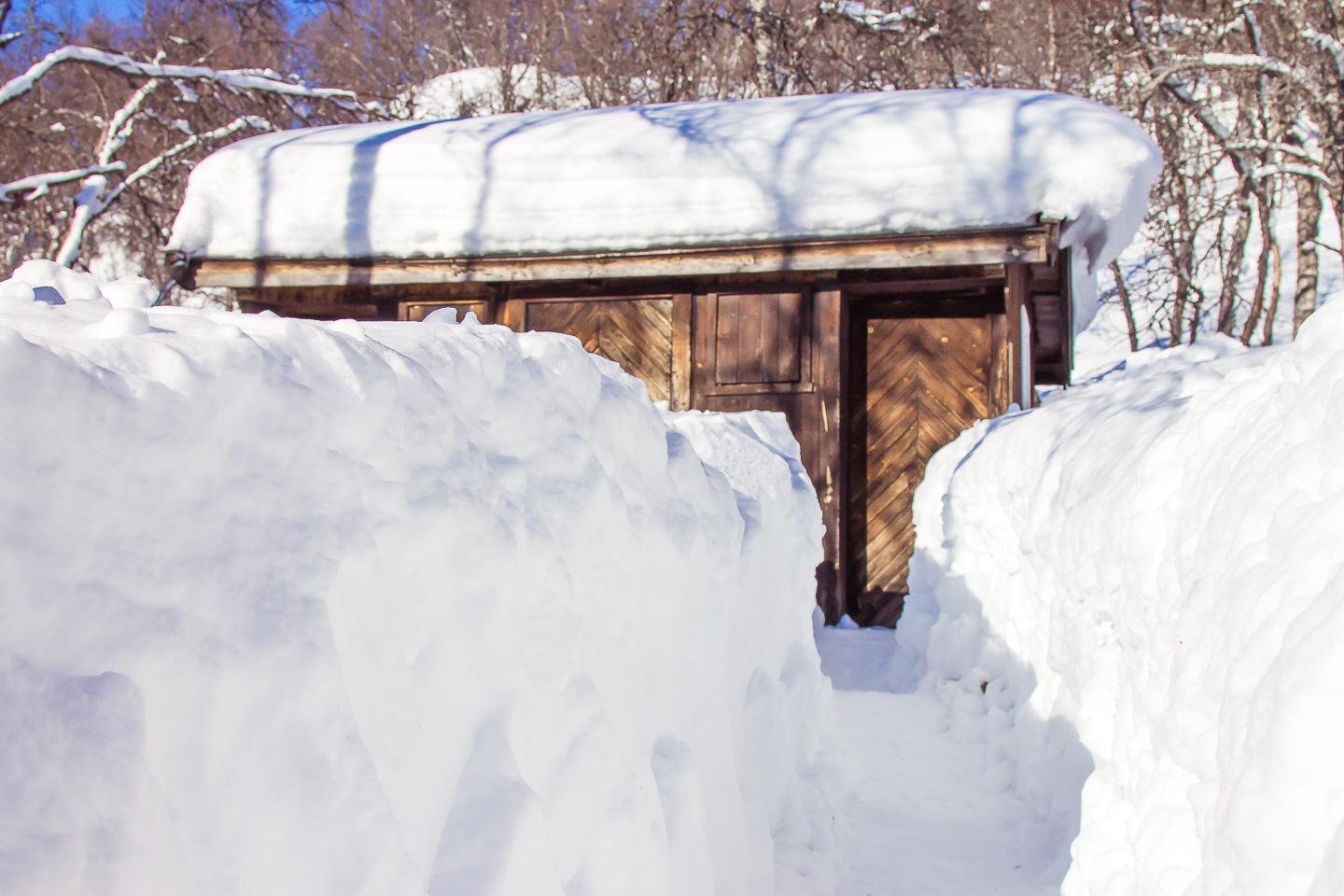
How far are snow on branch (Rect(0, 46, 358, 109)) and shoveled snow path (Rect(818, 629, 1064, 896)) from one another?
25.2 feet

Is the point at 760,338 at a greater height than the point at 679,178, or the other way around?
Result: the point at 679,178

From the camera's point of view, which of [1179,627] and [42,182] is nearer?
[1179,627]

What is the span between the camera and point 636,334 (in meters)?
9.02

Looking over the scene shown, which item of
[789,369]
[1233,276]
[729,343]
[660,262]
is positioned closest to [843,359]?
[789,369]

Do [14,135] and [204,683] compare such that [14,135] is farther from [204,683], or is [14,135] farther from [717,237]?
[204,683]

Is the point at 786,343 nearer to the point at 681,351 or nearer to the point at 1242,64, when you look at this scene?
the point at 681,351

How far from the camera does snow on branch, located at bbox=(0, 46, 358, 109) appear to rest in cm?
960

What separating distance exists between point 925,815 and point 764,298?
185 inches

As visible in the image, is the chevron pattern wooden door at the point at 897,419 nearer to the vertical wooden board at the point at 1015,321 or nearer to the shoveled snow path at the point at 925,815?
the vertical wooden board at the point at 1015,321

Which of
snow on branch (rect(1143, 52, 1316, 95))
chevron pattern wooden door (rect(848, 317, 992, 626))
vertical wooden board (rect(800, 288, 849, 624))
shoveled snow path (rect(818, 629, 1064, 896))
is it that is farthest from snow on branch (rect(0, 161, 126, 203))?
snow on branch (rect(1143, 52, 1316, 95))

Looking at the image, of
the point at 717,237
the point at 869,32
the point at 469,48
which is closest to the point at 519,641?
the point at 717,237

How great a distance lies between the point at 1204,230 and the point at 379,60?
632 inches

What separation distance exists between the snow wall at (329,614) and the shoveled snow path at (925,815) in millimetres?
1346

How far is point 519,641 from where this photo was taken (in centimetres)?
201
